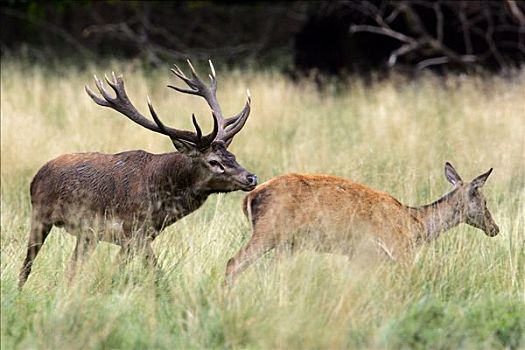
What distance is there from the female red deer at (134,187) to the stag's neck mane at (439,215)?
1.13 m

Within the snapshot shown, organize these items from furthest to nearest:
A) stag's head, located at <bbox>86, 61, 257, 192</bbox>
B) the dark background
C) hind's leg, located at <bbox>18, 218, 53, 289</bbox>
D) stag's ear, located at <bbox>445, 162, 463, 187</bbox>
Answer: the dark background
stag's ear, located at <bbox>445, 162, 463, 187</bbox>
hind's leg, located at <bbox>18, 218, 53, 289</bbox>
stag's head, located at <bbox>86, 61, 257, 192</bbox>

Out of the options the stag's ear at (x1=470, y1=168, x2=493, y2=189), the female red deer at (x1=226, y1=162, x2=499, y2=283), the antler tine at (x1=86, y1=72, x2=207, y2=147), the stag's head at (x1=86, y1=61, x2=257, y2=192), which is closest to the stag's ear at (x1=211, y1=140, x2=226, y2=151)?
the stag's head at (x1=86, y1=61, x2=257, y2=192)

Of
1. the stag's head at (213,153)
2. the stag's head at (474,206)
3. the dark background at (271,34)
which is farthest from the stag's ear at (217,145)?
the dark background at (271,34)

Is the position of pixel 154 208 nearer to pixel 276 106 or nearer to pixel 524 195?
pixel 524 195

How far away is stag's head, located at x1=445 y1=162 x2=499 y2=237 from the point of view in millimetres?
7648

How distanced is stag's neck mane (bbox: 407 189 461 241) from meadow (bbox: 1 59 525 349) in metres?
0.07

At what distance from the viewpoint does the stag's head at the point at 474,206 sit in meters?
7.65

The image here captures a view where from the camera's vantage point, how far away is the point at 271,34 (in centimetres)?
2169

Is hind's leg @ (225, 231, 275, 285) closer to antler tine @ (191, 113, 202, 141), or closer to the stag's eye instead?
the stag's eye

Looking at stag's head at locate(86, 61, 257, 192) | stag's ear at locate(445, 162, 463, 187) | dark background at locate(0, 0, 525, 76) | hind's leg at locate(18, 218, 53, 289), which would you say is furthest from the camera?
dark background at locate(0, 0, 525, 76)

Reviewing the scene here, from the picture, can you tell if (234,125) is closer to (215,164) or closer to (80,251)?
(215,164)

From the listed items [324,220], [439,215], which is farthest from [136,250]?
[439,215]

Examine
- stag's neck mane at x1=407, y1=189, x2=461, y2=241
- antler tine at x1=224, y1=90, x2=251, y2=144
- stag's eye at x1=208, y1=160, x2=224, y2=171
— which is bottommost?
stag's neck mane at x1=407, y1=189, x2=461, y2=241

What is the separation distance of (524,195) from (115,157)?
10.7ft
